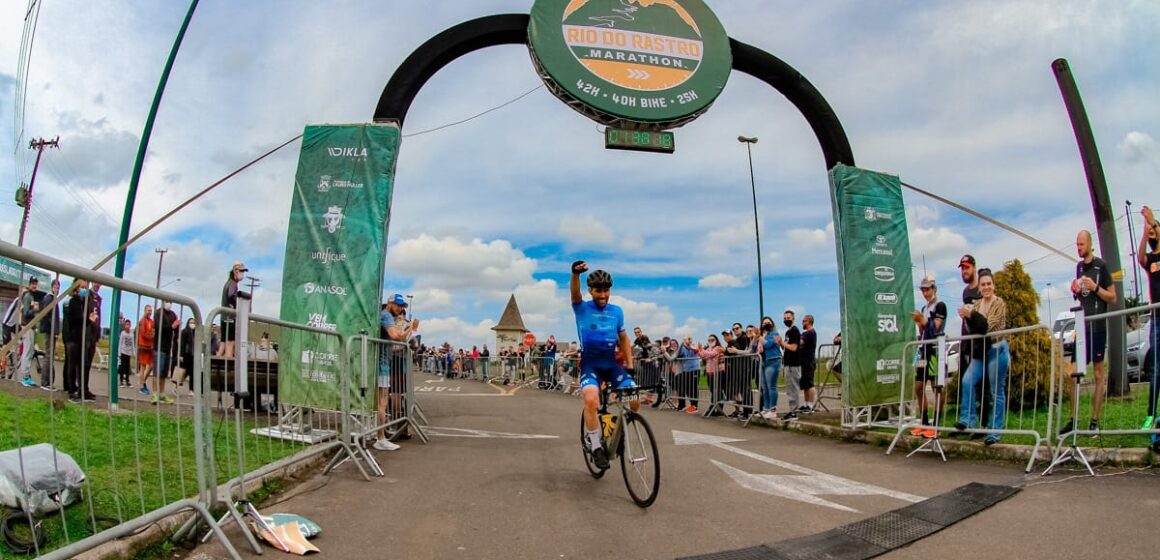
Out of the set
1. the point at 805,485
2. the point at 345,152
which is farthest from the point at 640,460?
the point at 345,152

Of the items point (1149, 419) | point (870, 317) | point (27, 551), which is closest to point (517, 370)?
point (870, 317)

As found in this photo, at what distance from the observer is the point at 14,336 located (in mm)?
3207

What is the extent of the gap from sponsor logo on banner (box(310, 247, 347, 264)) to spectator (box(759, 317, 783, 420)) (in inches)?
282

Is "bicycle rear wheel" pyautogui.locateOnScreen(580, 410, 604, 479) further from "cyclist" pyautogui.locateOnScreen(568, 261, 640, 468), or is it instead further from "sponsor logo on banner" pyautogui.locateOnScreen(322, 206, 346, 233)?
"sponsor logo on banner" pyautogui.locateOnScreen(322, 206, 346, 233)

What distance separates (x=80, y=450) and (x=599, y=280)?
4.03 metres

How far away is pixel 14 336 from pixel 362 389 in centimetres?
435

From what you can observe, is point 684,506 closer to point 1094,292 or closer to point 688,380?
point 1094,292

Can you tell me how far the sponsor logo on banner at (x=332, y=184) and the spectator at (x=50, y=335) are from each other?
5742 millimetres

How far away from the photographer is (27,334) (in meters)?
3.33

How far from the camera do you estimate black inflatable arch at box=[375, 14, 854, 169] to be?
1013 cm

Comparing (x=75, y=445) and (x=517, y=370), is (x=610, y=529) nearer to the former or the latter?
(x=75, y=445)

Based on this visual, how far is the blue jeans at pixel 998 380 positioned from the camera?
7438 millimetres

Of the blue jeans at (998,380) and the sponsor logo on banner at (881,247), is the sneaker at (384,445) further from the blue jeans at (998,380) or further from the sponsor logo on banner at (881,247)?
the sponsor logo on banner at (881,247)

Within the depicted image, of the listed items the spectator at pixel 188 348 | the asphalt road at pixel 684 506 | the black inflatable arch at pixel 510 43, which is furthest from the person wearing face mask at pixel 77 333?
the black inflatable arch at pixel 510 43
